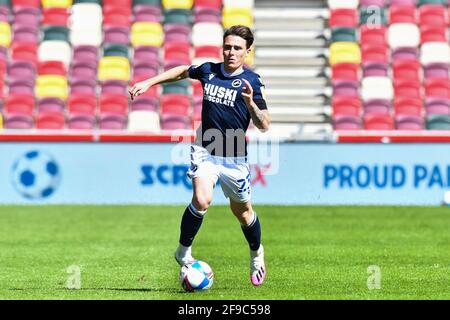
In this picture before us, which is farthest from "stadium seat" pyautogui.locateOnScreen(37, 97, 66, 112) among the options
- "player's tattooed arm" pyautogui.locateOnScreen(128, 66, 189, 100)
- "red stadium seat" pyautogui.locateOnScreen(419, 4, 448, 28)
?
"player's tattooed arm" pyautogui.locateOnScreen(128, 66, 189, 100)

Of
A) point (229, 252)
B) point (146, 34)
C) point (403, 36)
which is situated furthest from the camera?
point (146, 34)

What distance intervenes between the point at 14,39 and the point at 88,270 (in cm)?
1437

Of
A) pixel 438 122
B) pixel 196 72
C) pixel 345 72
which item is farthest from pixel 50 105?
pixel 196 72

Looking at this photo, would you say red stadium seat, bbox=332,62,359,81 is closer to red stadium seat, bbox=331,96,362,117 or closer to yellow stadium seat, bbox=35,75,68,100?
red stadium seat, bbox=331,96,362,117

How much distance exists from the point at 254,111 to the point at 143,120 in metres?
13.9

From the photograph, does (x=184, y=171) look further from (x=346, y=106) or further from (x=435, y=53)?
(x=435, y=53)

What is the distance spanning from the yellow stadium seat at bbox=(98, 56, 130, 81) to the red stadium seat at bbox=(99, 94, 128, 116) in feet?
2.37

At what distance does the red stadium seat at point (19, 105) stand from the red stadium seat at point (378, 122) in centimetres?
716

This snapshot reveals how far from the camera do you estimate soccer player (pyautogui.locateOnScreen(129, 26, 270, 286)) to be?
35.0 ft

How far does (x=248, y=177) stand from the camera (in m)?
10.9

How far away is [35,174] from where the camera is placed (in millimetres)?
21078

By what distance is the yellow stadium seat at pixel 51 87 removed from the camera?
24.8 metres

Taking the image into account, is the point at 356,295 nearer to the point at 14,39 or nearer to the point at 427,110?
the point at 427,110
